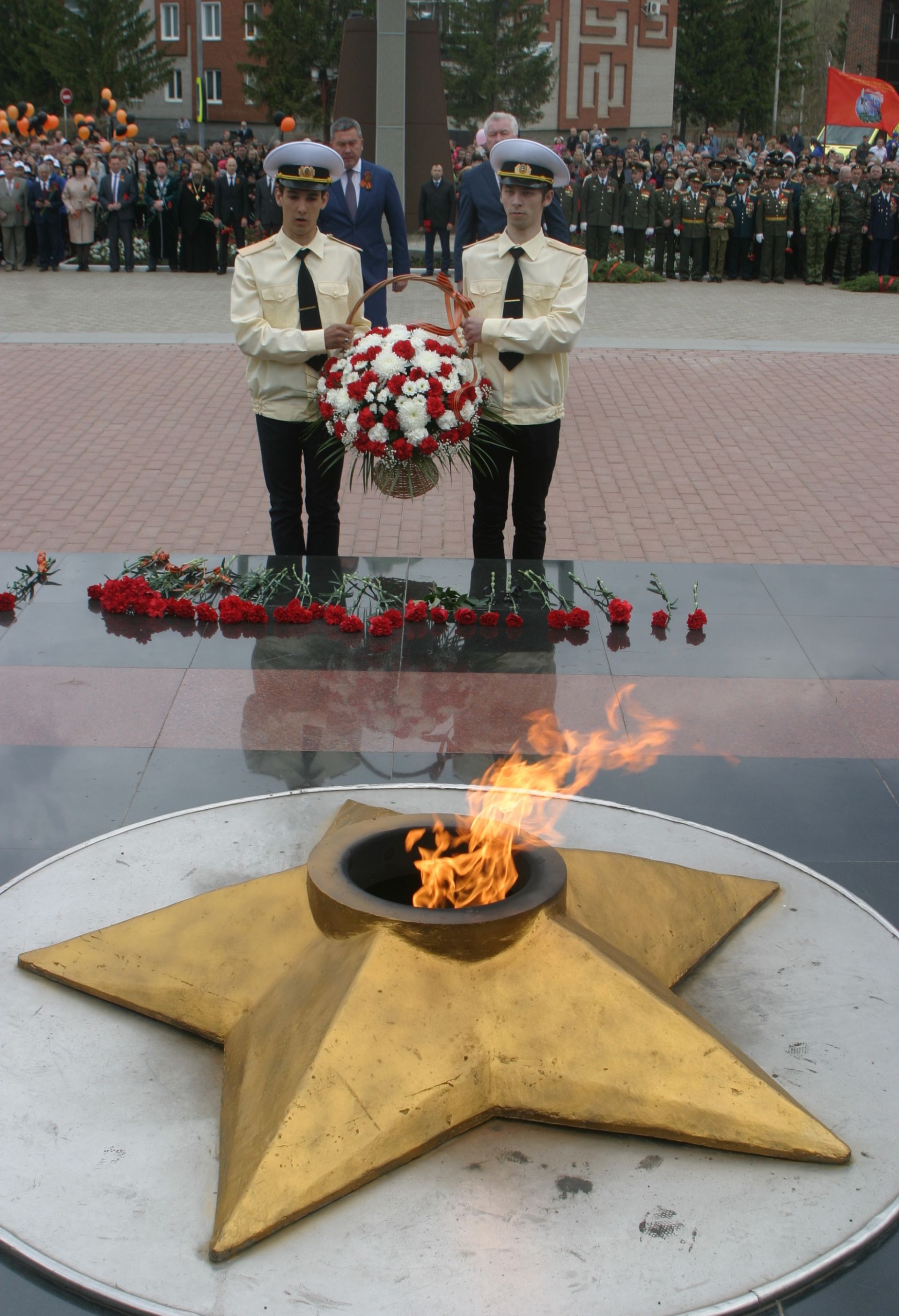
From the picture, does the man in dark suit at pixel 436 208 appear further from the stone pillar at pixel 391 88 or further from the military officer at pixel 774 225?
the military officer at pixel 774 225

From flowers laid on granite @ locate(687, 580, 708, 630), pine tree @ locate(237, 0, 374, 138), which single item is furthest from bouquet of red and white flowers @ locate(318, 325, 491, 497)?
pine tree @ locate(237, 0, 374, 138)

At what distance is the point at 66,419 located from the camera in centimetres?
1080

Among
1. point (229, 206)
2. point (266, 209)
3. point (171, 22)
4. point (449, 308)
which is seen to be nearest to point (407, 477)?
point (449, 308)

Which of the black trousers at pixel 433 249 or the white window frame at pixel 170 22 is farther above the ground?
the white window frame at pixel 170 22

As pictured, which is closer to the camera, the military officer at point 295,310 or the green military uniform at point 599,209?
the military officer at point 295,310

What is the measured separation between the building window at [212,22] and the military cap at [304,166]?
52043 mm

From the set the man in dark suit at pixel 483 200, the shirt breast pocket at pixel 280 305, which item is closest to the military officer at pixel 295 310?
the shirt breast pocket at pixel 280 305

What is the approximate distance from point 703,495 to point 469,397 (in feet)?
13.2

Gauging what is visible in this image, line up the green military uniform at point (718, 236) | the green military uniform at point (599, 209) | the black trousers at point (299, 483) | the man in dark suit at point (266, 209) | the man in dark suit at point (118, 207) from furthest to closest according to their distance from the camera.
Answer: the green military uniform at point (599, 209) → the green military uniform at point (718, 236) → the man in dark suit at point (118, 207) → the man in dark suit at point (266, 209) → the black trousers at point (299, 483)

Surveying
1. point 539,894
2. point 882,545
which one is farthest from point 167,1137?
point 882,545

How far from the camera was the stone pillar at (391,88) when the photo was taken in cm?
1912

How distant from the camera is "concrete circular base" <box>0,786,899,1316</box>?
2.33 meters

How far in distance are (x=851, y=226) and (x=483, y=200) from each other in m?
12.1

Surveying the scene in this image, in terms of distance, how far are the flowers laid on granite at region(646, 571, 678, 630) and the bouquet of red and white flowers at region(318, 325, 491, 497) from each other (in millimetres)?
1084
